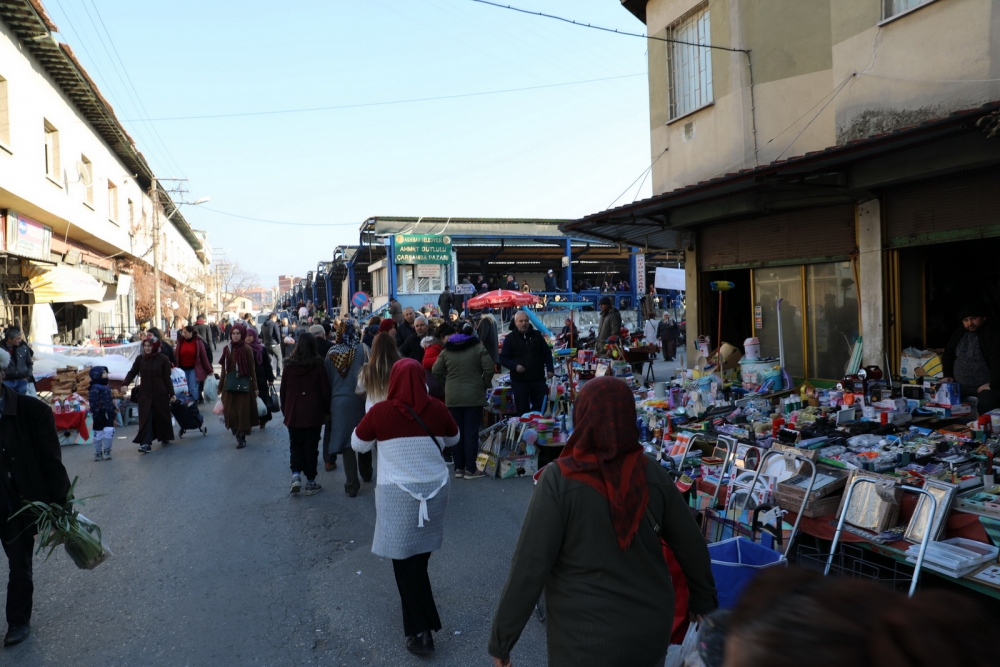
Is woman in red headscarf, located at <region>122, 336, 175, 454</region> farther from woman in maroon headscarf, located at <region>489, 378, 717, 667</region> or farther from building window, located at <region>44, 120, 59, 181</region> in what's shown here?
building window, located at <region>44, 120, 59, 181</region>

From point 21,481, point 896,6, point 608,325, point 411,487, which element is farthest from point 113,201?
point 411,487

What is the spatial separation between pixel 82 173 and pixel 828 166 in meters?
20.1

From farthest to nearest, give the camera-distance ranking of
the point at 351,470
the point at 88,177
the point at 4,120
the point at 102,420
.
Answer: the point at 88,177 < the point at 4,120 < the point at 102,420 < the point at 351,470

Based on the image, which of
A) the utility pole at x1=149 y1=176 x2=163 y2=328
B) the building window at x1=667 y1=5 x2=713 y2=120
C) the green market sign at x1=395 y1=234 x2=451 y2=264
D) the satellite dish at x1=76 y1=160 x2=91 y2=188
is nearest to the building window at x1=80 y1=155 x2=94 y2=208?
the satellite dish at x1=76 y1=160 x2=91 y2=188

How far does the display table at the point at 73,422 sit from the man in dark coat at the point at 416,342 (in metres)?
5.52

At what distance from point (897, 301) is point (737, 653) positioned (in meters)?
8.62

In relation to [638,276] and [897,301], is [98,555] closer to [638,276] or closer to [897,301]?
[897,301]

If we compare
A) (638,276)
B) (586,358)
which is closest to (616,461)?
(586,358)

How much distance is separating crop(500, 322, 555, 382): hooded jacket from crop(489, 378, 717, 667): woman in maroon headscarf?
6.32m

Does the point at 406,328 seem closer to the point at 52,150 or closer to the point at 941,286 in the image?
the point at 941,286

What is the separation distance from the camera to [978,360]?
6.92 meters

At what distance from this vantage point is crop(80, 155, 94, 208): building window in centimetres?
1977

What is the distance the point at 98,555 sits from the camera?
4434mm

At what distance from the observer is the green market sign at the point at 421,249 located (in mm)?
25922
